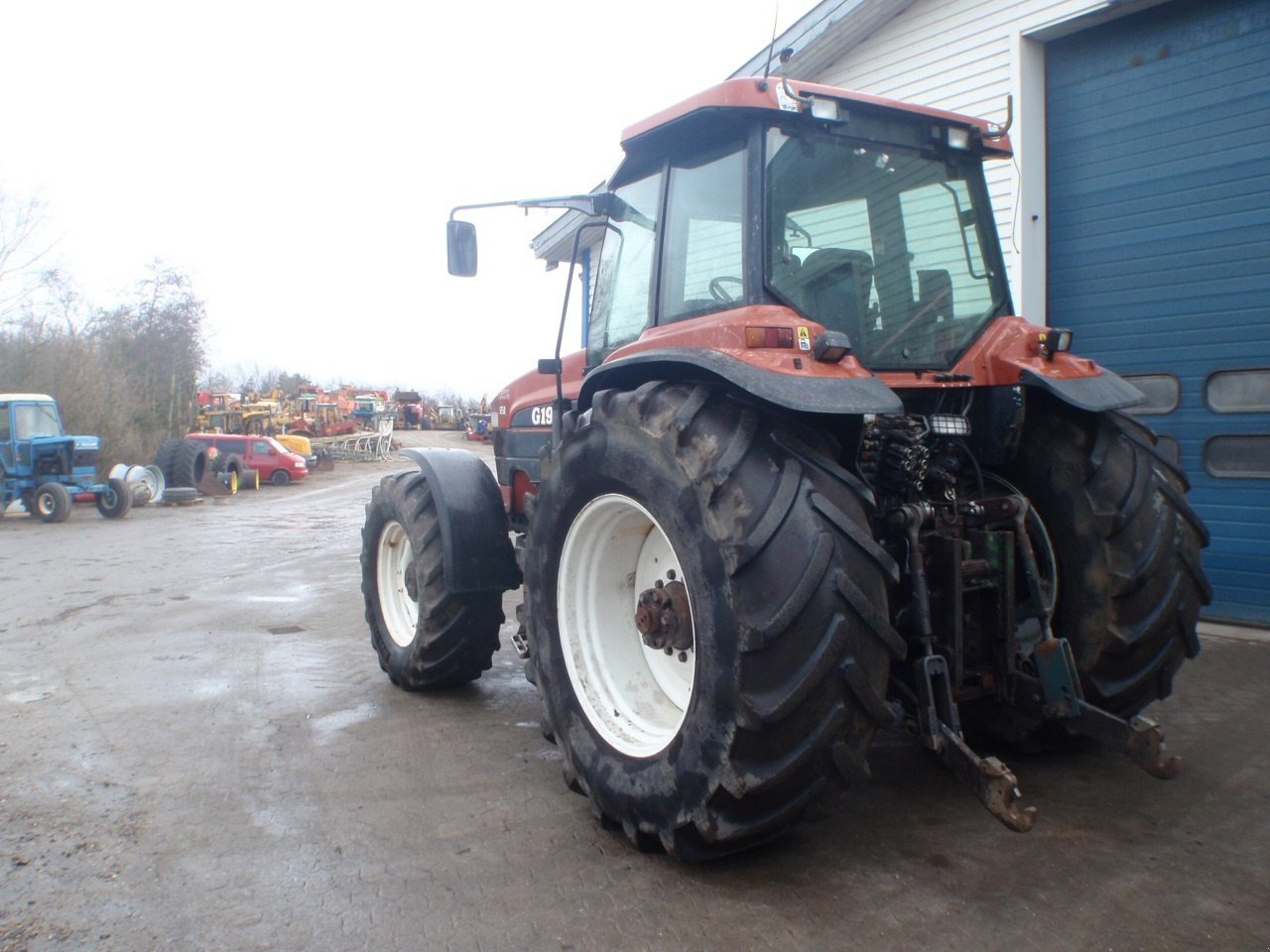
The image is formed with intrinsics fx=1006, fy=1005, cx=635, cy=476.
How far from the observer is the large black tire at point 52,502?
19.1 m

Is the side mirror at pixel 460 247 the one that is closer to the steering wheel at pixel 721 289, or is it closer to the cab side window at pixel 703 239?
the cab side window at pixel 703 239

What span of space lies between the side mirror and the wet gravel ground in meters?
2.25

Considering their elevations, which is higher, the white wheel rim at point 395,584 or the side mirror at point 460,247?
the side mirror at point 460,247

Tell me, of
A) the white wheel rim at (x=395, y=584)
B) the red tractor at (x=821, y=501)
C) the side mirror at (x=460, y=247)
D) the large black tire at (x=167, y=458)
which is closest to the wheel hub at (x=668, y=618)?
the red tractor at (x=821, y=501)

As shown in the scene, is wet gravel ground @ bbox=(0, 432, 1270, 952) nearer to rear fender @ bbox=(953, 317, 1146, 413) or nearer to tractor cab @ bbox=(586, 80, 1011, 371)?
rear fender @ bbox=(953, 317, 1146, 413)

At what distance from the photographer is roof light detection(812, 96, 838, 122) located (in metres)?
3.62

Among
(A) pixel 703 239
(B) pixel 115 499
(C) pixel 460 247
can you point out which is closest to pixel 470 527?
(C) pixel 460 247

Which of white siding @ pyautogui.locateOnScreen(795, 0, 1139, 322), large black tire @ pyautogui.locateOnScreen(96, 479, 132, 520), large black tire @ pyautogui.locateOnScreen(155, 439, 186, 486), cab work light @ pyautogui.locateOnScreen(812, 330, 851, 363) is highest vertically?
white siding @ pyautogui.locateOnScreen(795, 0, 1139, 322)

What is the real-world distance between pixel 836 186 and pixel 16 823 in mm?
3951

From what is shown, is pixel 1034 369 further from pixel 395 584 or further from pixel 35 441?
pixel 35 441

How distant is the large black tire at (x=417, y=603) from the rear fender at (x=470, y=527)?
0.11 meters

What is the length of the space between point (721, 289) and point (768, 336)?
61 cm

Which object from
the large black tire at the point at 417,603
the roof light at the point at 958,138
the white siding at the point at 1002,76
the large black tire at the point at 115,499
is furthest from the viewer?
the large black tire at the point at 115,499

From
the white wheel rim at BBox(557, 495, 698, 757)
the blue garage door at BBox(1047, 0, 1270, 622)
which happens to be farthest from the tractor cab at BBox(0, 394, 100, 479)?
the white wheel rim at BBox(557, 495, 698, 757)
